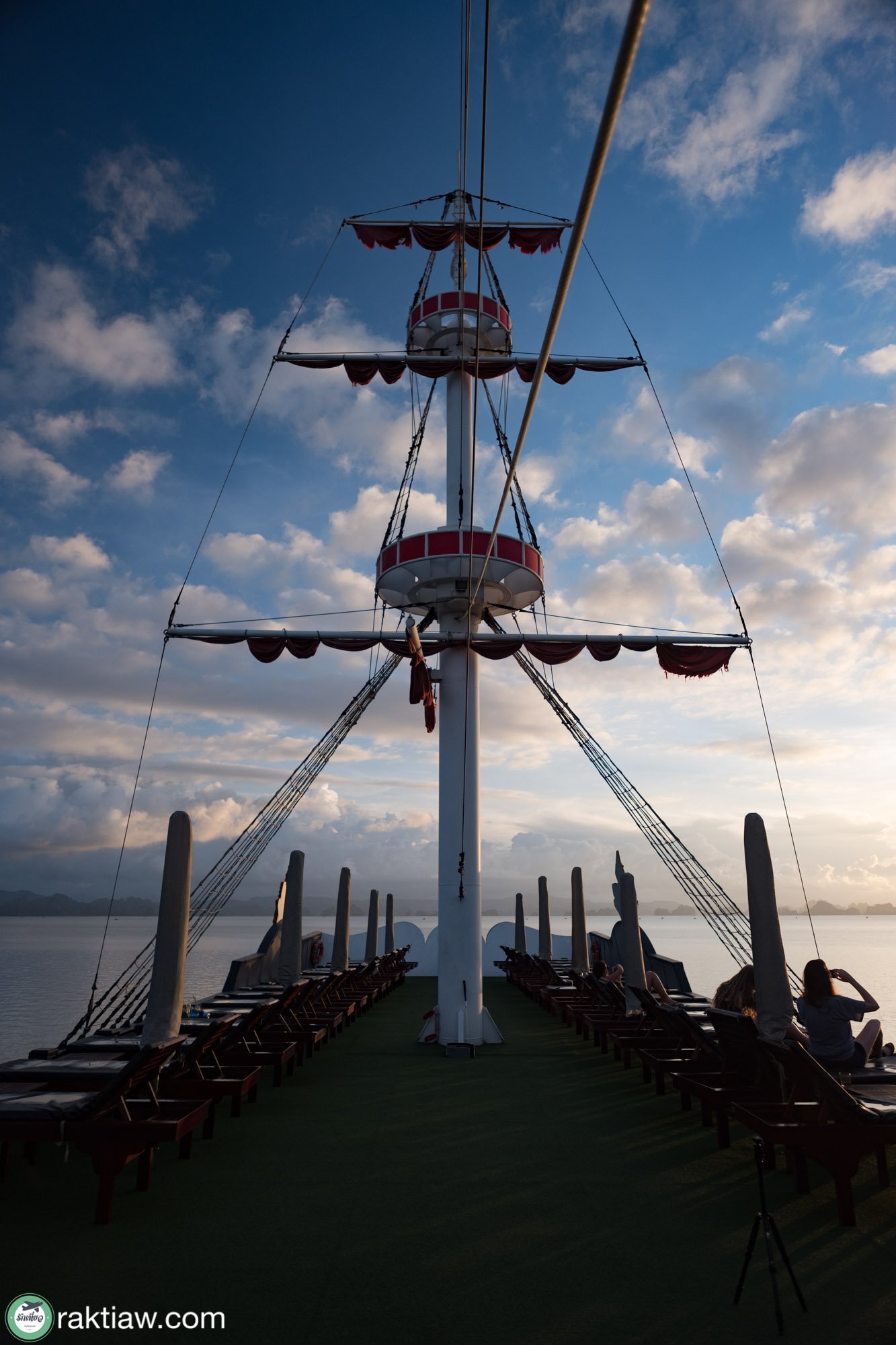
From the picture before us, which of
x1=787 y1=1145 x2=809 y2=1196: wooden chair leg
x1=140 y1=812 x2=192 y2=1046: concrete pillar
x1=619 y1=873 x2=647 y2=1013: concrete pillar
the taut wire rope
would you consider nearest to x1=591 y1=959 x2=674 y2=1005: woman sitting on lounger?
x1=619 y1=873 x2=647 y2=1013: concrete pillar

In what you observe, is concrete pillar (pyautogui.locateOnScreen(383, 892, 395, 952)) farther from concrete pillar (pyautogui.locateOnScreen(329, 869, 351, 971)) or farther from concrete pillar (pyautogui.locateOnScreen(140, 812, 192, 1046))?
concrete pillar (pyautogui.locateOnScreen(140, 812, 192, 1046))

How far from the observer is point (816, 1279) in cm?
404

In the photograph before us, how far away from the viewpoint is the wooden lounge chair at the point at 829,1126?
4.84m

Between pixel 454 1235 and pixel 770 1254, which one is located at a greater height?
pixel 770 1254

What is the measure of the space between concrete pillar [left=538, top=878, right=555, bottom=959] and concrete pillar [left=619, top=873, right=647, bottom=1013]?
28.2ft

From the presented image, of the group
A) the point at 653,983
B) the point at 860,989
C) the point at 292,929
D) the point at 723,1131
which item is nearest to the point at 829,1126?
the point at 723,1131

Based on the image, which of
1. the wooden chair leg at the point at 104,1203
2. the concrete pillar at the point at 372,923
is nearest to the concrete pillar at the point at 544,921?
the concrete pillar at the point at 372,923

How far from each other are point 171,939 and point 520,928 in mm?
18841

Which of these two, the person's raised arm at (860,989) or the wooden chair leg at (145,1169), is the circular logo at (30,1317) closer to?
the wooden chair leg at (145,1169)

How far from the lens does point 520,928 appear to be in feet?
81.4

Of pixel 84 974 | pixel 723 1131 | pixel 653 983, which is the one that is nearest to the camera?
pixel 723 1131

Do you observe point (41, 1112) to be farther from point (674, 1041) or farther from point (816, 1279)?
point (674, 1041)

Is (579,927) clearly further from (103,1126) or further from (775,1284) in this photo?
(775,1284)

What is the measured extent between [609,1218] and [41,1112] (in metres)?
3.67
